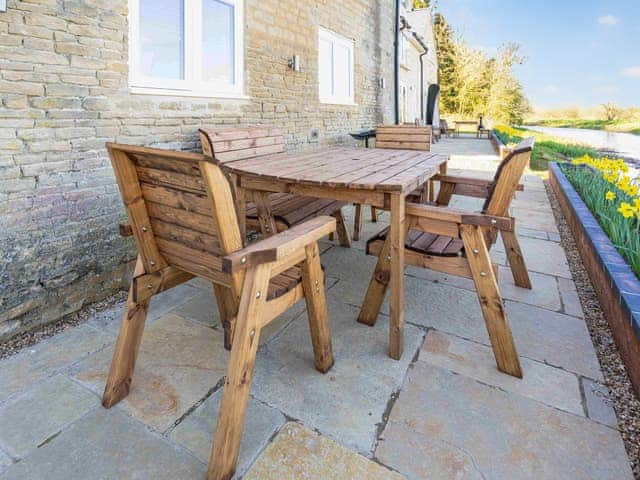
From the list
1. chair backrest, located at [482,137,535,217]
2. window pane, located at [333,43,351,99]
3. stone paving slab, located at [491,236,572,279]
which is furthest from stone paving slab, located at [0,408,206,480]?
window pane, located at [333,43,351,99]

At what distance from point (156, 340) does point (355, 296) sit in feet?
3.92

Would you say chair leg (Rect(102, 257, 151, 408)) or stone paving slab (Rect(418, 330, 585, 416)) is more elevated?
chair leg (Rect(102, 257, 151, 408))

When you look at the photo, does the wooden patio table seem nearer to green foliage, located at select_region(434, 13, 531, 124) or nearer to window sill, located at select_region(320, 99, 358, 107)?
window sill, located at select_region(320, 99, 358, 107)

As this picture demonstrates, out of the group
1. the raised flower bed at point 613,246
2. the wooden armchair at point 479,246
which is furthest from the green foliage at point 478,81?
the wooden armchair at point 479,246

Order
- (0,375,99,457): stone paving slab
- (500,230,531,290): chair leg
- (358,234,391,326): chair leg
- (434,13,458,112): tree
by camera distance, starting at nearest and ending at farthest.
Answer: (0,375,99,457): stone paving slab
(358,234,391,326): chair leg
(500,230,531,290): chair leg
(434,13,458,112): tree

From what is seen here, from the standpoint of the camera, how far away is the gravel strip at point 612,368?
4.48 ft

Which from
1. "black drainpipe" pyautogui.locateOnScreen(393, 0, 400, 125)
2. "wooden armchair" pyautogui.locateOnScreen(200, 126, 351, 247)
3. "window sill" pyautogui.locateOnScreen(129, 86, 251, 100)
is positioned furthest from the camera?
"black drainpipe" pyautogui.locateOnScreen(393, 0, 400, 125)

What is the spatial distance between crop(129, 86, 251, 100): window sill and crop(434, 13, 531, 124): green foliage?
18788 mm

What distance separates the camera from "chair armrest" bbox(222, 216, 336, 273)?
3.58ft

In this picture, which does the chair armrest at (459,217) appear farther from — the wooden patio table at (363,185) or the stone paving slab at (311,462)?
the stone paving slab at (311,462)

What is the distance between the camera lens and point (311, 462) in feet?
4.18

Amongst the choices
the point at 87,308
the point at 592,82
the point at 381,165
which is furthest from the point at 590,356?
the point at 592,82

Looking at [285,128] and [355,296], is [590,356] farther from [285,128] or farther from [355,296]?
[285,128]

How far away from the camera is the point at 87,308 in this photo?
2.36m
